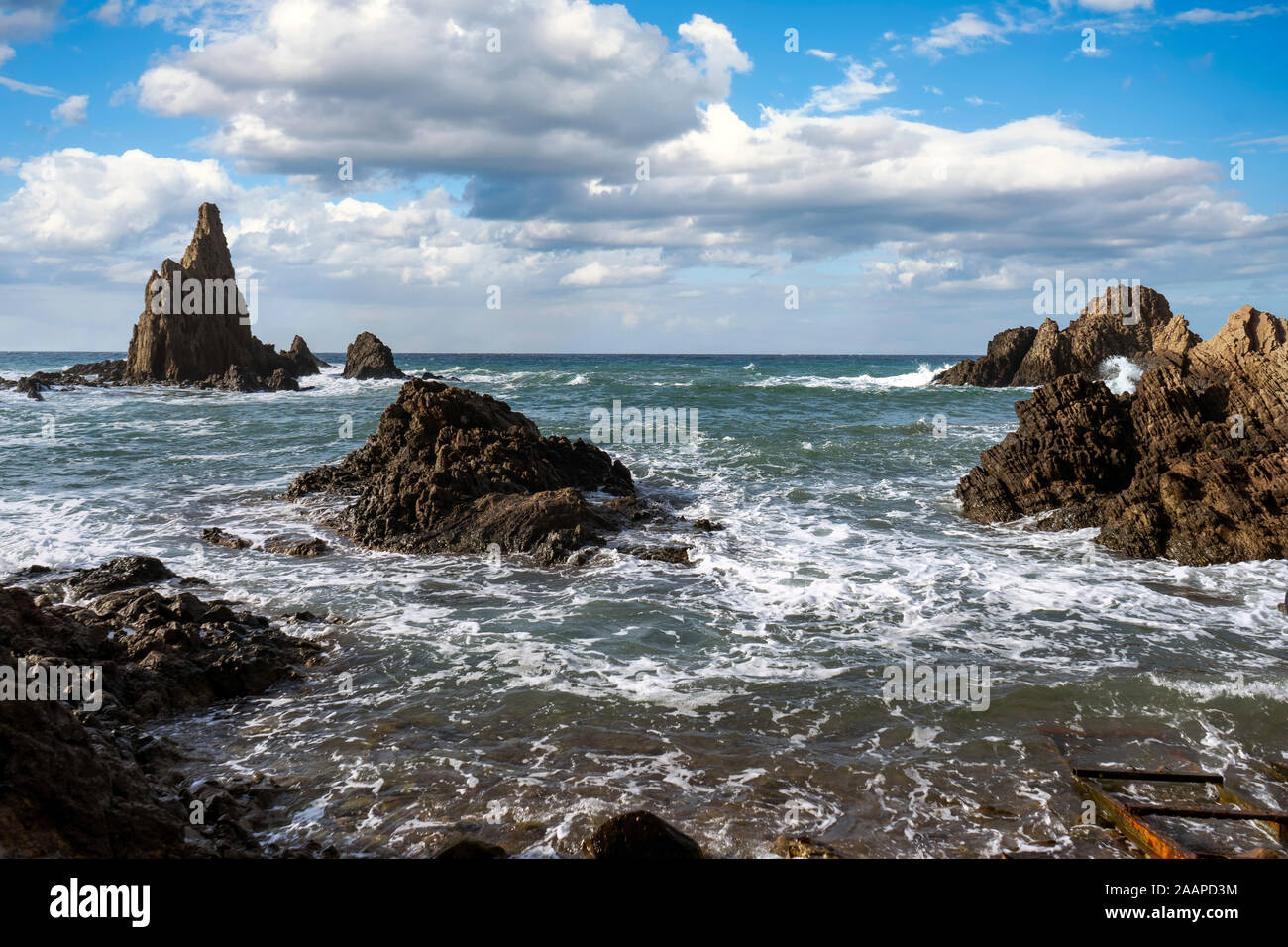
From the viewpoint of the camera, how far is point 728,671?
870 centimetres

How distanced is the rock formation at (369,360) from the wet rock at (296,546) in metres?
48.9

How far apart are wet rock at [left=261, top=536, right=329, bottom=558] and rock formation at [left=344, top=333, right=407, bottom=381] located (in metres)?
48.9

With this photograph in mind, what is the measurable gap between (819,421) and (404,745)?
90.4 ft

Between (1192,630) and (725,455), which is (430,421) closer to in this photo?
(725,455)

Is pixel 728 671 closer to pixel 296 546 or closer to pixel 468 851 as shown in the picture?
pixel 468 851

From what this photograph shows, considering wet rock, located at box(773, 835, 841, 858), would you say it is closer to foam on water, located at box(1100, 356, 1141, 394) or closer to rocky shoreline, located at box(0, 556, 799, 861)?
rocky shoreline, located at box(0, 556, 799, 861)

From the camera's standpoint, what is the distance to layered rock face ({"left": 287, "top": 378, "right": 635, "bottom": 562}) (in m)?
13.8

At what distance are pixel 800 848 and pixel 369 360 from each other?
61.9 m

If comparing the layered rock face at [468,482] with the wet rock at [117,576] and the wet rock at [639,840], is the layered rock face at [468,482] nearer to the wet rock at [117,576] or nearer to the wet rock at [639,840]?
the wet rock at [117,576]

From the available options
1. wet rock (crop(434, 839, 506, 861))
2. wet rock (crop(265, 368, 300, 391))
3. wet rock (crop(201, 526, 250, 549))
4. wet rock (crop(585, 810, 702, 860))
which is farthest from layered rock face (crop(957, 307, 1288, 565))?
wet rock (crop(265, 368, 300, 391))

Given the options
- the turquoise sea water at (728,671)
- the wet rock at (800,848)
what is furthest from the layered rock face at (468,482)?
the wet rock at (800,848)

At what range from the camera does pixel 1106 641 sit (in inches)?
372
